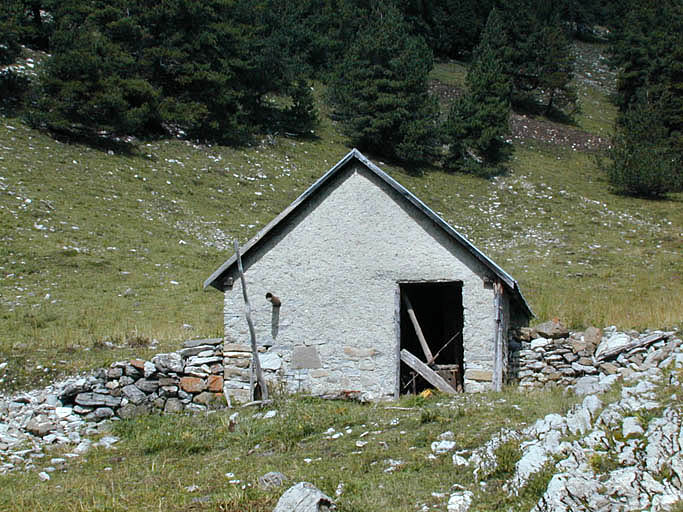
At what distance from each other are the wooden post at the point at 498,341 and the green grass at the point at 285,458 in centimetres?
34

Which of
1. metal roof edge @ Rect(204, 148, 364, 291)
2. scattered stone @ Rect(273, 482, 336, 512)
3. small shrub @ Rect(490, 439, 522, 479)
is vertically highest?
metal roof edge @ Rect(204, 148, 364, 291)

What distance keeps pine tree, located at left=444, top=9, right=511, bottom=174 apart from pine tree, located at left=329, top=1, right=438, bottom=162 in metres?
1.47

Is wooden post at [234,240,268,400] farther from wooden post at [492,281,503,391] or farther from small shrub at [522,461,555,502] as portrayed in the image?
small shrub at [522,461,555,502]

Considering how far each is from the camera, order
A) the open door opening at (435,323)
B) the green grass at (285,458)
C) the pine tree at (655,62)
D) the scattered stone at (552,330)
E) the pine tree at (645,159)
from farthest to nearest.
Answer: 1. the pine tree at (655,62)
2. the pine tree at (645,159)
3. the open door opening at (435,323)
4. the scattered stone at (552,330)
5. the green grass at (285,458)

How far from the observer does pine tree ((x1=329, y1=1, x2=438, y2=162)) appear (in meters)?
36.5

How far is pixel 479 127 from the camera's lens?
3931cm

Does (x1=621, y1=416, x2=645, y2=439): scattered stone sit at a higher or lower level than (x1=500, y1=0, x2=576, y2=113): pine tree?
lower

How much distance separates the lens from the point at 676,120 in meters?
42.9

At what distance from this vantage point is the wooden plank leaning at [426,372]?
12711mm

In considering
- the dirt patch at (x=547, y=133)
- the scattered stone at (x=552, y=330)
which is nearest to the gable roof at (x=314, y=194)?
the scattered stone at (x=552, y=330)

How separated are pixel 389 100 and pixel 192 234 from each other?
15.8 metres

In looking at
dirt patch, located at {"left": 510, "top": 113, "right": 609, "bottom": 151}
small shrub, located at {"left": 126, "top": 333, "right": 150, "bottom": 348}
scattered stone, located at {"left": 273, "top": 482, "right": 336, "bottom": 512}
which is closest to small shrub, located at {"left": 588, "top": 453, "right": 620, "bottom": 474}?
scattered stone, located at {"left": 273, "top": 482, "right": 336, "bottom": 512}

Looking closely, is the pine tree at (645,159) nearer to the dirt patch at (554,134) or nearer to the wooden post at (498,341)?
the dirt patch at (554,134)

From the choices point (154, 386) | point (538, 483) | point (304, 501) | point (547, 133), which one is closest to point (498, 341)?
point (538, 483)
